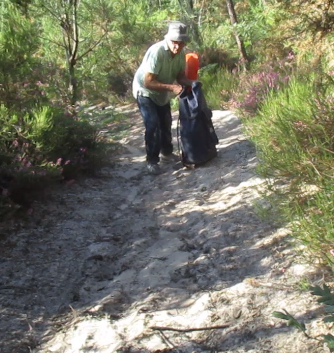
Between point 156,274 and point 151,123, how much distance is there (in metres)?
2.65

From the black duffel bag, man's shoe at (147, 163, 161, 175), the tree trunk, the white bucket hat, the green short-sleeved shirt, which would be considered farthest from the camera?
the tree trunk

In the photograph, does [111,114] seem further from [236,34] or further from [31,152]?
[236,34]

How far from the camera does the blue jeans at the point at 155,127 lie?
6066mm

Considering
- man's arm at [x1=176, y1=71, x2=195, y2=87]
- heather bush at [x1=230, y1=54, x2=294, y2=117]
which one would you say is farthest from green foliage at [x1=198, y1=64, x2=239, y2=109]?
man's arm at [x1=176, y1=71, x2=195, y2=87]

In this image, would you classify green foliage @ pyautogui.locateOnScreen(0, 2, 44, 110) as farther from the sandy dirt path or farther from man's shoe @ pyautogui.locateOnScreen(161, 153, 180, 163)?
man's shoe @ pyautogui.locateOnScreen(161, 153, 180, 163)

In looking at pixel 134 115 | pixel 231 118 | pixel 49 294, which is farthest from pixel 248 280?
pixel 134 115

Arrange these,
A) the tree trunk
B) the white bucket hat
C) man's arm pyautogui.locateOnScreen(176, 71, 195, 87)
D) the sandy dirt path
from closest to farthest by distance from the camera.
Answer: the sandy dirt path < the white bucket hat < man's arm pyautogui.locateOnScreen(176, 71, 195, 87) < the tree trunk

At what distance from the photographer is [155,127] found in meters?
6.11

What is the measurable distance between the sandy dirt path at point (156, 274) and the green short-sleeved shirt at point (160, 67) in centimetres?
113

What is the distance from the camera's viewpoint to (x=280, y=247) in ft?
12.4

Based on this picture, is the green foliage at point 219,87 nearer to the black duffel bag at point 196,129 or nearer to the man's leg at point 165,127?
the man's leg at point 165,127

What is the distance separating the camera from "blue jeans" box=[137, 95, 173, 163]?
607 cm

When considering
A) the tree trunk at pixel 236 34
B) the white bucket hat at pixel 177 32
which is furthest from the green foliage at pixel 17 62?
the tree trunk at pixel 236 34

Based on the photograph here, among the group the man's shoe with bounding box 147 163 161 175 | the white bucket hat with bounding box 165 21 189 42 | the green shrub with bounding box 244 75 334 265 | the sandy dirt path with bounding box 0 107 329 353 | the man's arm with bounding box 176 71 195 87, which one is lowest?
the sandy dirt path with bounding box 0 107 329 353
